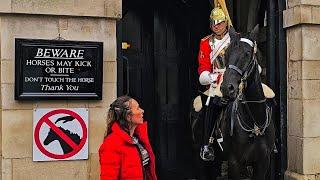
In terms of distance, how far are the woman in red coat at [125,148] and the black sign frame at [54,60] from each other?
2475 mm

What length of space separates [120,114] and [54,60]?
8.62 ft

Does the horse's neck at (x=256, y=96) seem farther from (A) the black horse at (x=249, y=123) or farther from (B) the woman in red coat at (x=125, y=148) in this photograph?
(B) the woman in red coat at (x=125, y=148)

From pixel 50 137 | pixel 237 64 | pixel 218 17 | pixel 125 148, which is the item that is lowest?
pixel 50 137

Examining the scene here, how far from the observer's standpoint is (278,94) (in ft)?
27.3

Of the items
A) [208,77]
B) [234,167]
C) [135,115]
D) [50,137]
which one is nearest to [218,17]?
[208,77]

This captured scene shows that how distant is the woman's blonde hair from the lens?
4355mm

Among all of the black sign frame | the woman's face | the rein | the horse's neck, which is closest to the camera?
the woman's face

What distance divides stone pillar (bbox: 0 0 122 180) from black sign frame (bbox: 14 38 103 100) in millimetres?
74

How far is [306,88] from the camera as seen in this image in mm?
7785

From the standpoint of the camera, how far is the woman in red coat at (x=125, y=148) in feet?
13.7

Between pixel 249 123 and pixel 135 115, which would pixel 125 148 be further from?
pixel 249 123

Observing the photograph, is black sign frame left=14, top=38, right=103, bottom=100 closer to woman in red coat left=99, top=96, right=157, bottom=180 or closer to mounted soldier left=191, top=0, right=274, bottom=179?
mounted soldier left=191, top=0, right=274, bottom=179

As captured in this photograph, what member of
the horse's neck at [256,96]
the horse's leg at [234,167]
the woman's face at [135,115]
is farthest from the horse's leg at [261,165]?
the woman's face at [135,115]

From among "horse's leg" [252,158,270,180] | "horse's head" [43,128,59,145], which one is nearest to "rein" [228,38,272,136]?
"horse's leg" [252,158,270,180]
